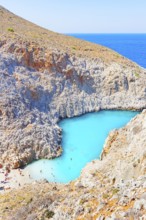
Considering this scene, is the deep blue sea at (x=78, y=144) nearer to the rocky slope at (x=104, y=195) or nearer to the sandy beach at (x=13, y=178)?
the sandy beach at (x=13, y=178)

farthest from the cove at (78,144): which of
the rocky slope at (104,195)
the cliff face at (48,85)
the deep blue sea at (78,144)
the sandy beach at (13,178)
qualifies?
the rocky slope at (104,195)

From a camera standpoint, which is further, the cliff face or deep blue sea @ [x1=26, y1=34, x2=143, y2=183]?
the cliff face

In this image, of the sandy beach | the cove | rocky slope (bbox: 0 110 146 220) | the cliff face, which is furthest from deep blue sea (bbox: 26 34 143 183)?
rocky slope (bbox: 0 110 146 220)

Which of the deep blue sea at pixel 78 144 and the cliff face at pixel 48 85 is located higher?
the cliff face at pixel 48 85

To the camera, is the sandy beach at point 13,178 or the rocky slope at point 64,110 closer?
the rocky slope at point 64,110

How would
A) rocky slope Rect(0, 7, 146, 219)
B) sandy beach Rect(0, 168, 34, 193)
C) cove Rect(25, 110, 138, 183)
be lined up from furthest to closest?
cove Rect(25, 110, 138, 183) → sandy beach Rect(0, 168, 34, 193) → rocky slope Rect(0, 7, 146, 219)

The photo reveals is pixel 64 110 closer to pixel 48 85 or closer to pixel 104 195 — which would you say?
pixel 48 85

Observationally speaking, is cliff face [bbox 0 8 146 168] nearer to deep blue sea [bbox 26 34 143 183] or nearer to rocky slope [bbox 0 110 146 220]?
deep blue sea [bbox 26 34 143 183]
